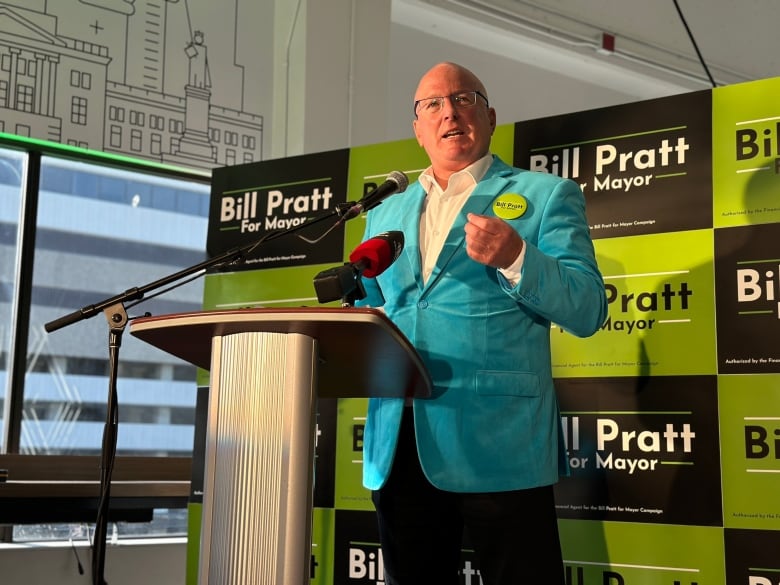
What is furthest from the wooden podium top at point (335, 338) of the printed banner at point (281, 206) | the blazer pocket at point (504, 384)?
the printed banner at point (281, 206)

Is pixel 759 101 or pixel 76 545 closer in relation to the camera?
pixel 759 101

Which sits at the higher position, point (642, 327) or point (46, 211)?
point (46, 211)

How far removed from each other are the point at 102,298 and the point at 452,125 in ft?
9.26

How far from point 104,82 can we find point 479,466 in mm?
3114

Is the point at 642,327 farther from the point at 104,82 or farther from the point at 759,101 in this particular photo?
the point at 104,82

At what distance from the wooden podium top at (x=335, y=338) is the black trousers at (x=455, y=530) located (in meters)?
0.17

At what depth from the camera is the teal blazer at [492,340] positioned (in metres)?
1.78

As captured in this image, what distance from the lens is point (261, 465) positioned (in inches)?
59.9

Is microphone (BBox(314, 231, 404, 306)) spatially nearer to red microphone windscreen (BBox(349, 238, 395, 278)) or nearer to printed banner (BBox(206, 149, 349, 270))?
red microphone windscreen (BBox(349, 238, 395, 278))

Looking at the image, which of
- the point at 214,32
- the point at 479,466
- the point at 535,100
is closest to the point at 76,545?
the point at 214,32

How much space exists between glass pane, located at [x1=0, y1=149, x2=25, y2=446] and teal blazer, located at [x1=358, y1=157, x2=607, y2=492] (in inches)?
105

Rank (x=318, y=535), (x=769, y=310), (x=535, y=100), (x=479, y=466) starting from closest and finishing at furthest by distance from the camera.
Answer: (x=479, y=466)
(x=769, y=310)
(x=318, y=535)
(x=535, y=100)

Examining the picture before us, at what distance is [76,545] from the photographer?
4.09 metres

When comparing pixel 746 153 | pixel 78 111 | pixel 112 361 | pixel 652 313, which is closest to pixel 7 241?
pixel 78 111
